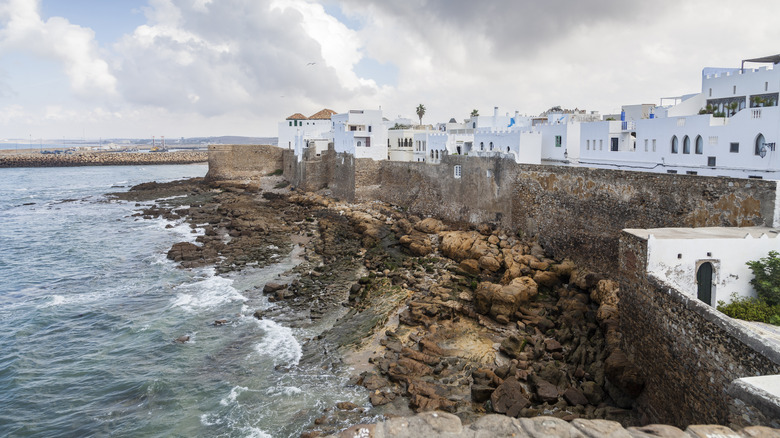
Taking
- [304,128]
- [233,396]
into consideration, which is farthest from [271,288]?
[304,128]

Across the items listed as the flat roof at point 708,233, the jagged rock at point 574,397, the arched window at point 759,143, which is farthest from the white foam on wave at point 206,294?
the arched window at point 759,143

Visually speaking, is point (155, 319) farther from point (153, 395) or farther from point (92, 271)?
point (92, 271)

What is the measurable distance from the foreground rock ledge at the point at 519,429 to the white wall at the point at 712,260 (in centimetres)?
655

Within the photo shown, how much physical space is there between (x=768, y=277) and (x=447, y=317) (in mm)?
9223

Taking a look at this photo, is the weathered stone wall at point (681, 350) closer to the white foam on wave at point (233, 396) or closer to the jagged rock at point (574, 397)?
the jagged rock at point (574, 397)

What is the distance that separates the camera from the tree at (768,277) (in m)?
10.8

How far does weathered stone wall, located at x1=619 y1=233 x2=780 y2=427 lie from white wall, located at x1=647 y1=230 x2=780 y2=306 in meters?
0.36

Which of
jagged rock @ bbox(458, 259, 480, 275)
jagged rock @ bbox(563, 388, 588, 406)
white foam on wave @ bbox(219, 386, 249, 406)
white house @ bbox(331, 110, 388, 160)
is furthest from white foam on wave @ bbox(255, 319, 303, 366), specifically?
white house @ bbox(331, 110, 388, 160)

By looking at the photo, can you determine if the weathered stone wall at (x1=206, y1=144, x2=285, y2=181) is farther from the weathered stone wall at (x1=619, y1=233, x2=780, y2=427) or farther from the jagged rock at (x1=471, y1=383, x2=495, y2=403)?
the weathered stone wall at (x1=619, y1=233, x2=780, y2=427)

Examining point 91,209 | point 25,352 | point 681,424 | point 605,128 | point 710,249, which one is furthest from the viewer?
point 91,209

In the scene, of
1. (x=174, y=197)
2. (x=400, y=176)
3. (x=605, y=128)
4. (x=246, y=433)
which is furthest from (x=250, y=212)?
(x=246, y=433)

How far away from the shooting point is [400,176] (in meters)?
36.5

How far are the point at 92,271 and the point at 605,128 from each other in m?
27.4

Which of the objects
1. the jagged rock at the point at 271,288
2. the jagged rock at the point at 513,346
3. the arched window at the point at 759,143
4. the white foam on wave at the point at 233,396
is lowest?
the white foam on wave at the point at 233,396
